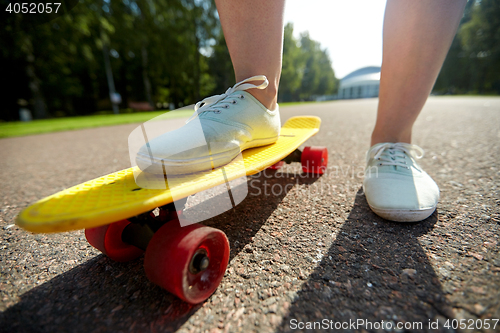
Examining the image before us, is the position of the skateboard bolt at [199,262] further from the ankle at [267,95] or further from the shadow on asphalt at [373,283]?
the ankle at [267,95]

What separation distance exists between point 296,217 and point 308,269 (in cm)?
34

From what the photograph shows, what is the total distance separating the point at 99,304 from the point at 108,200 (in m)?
0.28

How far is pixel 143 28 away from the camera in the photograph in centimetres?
1700

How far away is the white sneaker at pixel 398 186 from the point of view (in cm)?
95

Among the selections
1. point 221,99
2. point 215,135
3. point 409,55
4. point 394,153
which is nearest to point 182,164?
point 215,135

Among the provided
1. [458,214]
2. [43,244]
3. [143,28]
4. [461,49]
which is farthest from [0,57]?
[461,49]

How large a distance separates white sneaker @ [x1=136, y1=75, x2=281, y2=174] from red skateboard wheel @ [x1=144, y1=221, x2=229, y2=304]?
0.63ft

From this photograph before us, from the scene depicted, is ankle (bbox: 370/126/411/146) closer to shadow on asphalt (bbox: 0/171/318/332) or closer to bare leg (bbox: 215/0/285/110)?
bare leg (bbox: 215/0/285/110)

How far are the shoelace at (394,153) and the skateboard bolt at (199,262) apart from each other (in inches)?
36.4

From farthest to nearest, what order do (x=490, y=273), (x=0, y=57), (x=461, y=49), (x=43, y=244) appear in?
(x=461, y=49)
(x=0, y=57)
(x=43, y=244)
(x=490, y=273)

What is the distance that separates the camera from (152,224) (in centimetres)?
74

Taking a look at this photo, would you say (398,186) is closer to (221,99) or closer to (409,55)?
(409,55)

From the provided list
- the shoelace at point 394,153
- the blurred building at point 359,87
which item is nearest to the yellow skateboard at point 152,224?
the shoelace at point 394,153

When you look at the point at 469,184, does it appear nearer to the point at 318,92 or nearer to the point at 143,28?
the point at 143,28
